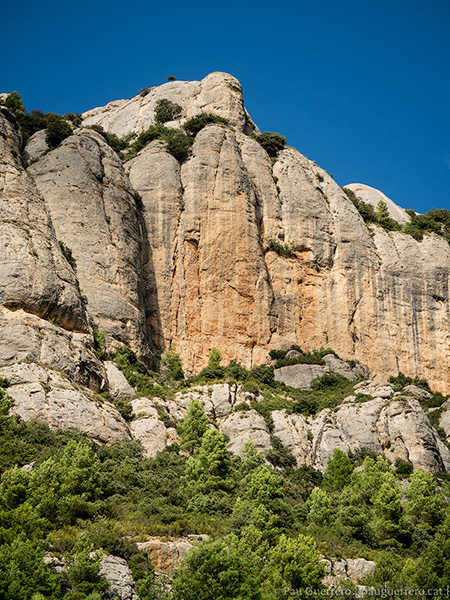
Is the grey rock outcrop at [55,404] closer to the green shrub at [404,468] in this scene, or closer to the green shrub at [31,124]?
the green shrub at [404,468]

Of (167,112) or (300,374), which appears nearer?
(300,374)

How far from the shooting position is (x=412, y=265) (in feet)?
255

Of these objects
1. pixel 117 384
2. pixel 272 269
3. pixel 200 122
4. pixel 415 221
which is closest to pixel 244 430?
pixel 117 384

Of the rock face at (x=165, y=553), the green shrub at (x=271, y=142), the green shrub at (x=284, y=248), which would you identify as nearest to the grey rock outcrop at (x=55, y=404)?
the rock face at (x=165, y=553)

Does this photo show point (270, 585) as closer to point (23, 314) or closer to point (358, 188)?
point (23, 314)

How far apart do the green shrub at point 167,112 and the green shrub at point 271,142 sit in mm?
11287

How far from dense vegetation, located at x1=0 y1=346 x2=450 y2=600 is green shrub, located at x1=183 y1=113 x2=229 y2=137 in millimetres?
33714

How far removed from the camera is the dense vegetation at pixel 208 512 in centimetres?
2855

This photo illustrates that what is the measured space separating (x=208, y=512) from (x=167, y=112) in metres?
61.0

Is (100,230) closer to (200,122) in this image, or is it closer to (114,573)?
(200,122)

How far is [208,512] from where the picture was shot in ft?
129

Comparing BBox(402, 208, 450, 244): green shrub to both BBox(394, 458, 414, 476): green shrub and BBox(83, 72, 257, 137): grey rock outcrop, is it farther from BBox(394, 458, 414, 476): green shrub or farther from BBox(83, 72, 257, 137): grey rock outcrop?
BBox(394, 458, 414, 476): green shrub

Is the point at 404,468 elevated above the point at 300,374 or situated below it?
below

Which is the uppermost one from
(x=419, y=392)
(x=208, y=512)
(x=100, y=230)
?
(x=100, y=230)
